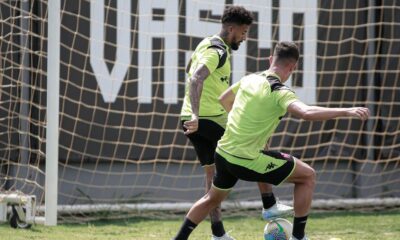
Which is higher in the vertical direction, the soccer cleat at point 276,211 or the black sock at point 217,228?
the soccer cleat at point 276,211

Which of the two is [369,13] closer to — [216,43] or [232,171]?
[216,43]

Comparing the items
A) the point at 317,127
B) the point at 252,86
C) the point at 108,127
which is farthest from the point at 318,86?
the point at 252,86

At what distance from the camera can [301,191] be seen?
20.1ft

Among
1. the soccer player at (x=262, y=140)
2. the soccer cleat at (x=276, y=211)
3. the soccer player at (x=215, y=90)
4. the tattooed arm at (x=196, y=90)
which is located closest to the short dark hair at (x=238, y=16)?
the soccer player at (x=215, y=90)

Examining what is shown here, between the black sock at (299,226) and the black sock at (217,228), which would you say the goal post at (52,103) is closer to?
the black sock at (217,228)

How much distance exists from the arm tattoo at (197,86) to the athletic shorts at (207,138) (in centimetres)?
41

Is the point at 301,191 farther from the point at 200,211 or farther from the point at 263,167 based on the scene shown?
the point at 200,211

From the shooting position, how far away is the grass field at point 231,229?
7684mm

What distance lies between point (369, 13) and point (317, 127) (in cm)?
145

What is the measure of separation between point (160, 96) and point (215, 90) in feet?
8.66

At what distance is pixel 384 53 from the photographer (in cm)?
1002

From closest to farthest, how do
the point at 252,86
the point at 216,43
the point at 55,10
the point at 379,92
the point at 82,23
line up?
1. the point at 252,86
2. the point at 216,43
3. the point at 55,10
4. the point at 82,23
5. the point at 379,92

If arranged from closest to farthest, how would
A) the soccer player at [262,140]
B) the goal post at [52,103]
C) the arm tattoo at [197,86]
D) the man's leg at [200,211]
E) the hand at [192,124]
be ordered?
the soccer player at [262,140] → the man's leg at [200,211] → the hand at [192,124] → the arm tattoo at [197,86] → the goal post at [52,103]

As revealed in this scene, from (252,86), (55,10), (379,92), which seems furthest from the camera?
(379,92)
